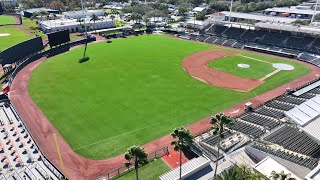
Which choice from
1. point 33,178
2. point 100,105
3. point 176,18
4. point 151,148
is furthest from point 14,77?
point 176,18

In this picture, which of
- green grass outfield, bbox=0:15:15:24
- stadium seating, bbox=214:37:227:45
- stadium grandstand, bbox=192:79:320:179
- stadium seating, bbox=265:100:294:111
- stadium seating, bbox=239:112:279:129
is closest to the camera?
stadium grandstand, bbox=192:79:320:179

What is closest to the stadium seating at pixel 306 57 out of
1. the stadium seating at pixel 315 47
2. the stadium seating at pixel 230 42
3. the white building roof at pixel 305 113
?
the stadium seating at pixel 315 47

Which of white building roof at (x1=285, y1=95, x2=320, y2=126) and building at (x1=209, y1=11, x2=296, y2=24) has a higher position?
building at (x1=209, y1=11, x2=296, y2=24)

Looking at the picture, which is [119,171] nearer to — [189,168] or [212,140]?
[189,168]

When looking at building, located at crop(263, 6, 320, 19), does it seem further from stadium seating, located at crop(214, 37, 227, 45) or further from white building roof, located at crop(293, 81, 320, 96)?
white building roof, located at crop(293, 81, 320, 96)

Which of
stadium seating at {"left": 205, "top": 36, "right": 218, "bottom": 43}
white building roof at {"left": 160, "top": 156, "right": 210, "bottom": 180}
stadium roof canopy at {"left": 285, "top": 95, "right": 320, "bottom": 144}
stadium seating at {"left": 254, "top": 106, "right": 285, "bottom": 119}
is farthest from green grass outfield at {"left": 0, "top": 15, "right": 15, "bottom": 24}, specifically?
stadium roof canopy at {"left": 285, "top": 95, "right": 320, "bottom": 144}

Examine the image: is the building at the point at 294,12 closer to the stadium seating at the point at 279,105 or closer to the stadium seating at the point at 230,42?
the stadium seating at the point at 230,42

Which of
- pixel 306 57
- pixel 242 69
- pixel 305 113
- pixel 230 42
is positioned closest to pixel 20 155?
pixel 305 113
